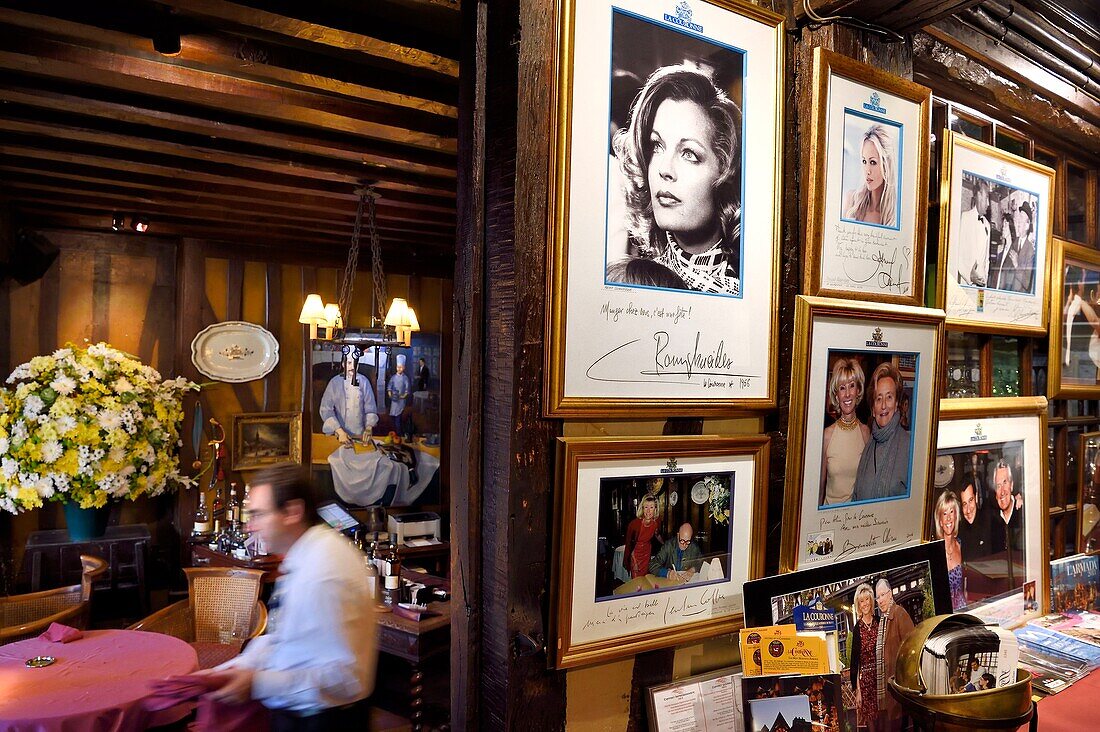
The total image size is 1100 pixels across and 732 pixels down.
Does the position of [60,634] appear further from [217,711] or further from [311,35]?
[311,35]

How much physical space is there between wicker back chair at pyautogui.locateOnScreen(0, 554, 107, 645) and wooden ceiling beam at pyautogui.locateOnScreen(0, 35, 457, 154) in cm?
262

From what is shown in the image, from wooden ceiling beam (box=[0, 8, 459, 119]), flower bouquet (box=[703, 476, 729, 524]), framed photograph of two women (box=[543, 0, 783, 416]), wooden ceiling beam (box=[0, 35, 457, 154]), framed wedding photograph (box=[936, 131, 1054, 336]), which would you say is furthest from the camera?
wooden ceiling beam (box=[0, 35, 457, 154])

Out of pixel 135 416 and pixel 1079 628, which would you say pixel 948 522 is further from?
pixel 135 416

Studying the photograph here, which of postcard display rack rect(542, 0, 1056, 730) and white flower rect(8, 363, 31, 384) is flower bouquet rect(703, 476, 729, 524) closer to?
postcard display rack rect(542, 0, 1056, 730)

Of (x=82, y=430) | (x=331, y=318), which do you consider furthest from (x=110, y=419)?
(x=331, y=318)

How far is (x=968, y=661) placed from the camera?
1613 millimetres

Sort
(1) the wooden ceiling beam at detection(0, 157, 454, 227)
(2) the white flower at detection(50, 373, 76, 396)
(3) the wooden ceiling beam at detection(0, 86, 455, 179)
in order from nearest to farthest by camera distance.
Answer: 1. (3) the wooden ceiling beam at detection(0, 86, 455, 179)
2. (1) the wooden ceiling beam at detection(0, 157, 454, 227)
3. (2) the white flower at detection(50, 373, 76, 396)

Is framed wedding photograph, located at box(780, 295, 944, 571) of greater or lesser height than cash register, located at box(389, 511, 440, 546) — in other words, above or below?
above

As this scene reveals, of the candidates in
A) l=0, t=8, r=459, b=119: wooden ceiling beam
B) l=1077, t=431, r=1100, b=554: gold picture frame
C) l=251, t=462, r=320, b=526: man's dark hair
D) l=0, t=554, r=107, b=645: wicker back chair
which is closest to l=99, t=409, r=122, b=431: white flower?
l=0, t=554, r=107, b=645: wicker back chair

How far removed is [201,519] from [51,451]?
52.1 inches

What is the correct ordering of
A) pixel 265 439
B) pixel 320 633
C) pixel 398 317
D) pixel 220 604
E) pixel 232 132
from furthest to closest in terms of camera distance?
pixel 265 439
pixel 398 317
pixel 220 604
pixel 232 132
pixel 320 633

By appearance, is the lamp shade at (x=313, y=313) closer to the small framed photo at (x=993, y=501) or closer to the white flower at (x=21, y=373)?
the white flower at (x=21, y=373)

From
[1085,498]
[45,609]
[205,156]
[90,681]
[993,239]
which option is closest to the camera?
[993,239]

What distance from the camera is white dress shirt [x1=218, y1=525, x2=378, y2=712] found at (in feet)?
7.06
